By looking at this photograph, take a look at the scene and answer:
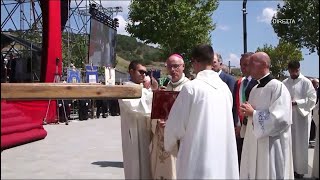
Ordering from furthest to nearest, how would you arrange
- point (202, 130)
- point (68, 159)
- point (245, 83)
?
1. point (68, 159)
2. point (245, 83)
3. point (202, 130)

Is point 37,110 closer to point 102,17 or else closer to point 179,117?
point 102,17

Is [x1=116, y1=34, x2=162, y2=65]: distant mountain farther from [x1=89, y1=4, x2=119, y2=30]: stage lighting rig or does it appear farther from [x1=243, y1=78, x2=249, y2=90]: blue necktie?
[x1=243, y1=78, x2=249, y2=90]: blue necktie

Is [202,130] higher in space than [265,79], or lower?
lower

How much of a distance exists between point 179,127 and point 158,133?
1.30 meters

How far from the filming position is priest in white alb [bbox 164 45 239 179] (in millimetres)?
3662

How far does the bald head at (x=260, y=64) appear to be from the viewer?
4.71 meters

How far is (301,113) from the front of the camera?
7082 mm

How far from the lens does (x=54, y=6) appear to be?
50.8ft

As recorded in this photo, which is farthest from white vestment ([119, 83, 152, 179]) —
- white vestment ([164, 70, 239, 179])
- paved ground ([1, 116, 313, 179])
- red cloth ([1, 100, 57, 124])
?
red cloth ([1, 100, 57, 124])

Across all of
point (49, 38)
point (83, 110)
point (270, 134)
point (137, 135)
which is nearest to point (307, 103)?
point (270, 134)

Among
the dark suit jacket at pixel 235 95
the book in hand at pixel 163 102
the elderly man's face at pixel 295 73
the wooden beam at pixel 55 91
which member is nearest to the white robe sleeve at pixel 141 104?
the book in hand at pixel 163 102

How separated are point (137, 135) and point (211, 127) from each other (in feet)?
5.15

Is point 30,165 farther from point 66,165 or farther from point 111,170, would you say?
point 111,170

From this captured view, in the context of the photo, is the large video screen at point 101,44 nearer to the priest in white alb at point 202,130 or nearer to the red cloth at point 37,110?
the red cloth at point 37,110
